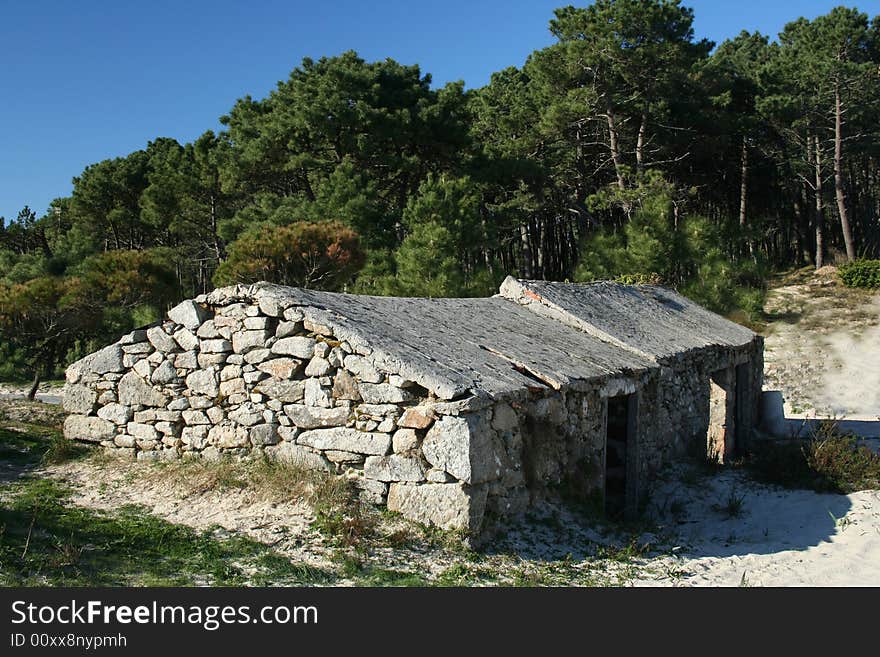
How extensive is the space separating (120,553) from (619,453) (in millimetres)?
6076

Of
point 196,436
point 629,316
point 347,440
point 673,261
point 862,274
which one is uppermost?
point 862,274

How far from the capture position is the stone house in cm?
598

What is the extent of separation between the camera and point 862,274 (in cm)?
2659

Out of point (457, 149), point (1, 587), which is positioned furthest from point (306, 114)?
point (1, 587)

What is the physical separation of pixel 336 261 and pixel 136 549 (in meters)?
12.2

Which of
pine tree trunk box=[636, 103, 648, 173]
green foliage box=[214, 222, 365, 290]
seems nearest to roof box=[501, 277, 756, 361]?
green foliage box=[214, 222, 365, 290]

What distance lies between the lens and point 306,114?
23.4m

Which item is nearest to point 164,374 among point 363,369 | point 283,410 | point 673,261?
point 283,410

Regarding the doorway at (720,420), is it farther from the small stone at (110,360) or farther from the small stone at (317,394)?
the small stone at (110,360)

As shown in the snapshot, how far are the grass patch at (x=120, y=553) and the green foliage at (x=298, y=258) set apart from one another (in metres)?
10.9

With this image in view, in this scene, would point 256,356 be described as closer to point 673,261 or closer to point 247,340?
point 247,340

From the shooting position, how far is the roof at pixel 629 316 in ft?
A: 31.8

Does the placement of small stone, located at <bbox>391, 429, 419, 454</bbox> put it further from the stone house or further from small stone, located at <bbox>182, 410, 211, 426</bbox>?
small stone, located at <bbox>182, 410, 211, 426</bbox>

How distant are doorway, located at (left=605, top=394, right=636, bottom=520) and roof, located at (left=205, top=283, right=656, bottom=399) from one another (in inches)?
27.9
